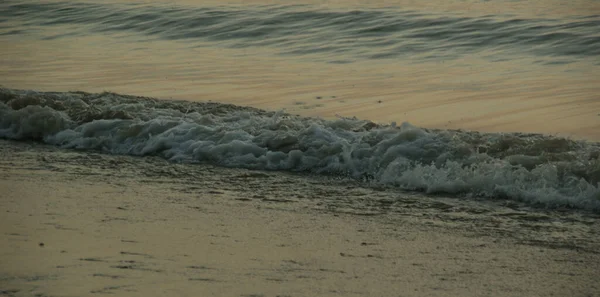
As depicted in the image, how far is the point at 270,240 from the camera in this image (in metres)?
5.56

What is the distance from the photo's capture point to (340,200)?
6805 mm

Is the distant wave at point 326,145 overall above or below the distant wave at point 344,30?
above

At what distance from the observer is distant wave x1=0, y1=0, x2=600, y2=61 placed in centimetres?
1545

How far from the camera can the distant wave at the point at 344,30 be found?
15.5 m

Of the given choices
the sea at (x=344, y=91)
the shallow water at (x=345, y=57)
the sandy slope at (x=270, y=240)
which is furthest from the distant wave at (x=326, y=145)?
the shallow water at (x=345, y=57)

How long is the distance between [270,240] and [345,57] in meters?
10.1

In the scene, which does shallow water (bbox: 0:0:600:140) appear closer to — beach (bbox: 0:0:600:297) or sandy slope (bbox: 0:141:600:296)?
beach (bbox: 0:0:600:297)

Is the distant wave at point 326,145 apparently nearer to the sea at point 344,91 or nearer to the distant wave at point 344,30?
the sea at point 344,91

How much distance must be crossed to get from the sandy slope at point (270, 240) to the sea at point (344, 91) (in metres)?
0.62

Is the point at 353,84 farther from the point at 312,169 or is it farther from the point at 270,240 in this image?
the point at 270,240

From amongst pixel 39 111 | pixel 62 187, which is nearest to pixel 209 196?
pixel 62 187

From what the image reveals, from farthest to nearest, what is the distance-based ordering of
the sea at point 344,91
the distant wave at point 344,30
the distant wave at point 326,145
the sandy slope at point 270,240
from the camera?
the distant wave at point 344,30
the sea at point 344,91
the distant wave at point 326,145
the sandy slope at point 270,240

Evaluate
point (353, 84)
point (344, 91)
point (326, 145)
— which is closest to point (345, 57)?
point (353, 84)

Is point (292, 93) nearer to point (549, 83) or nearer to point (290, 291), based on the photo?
point (549, 83)
